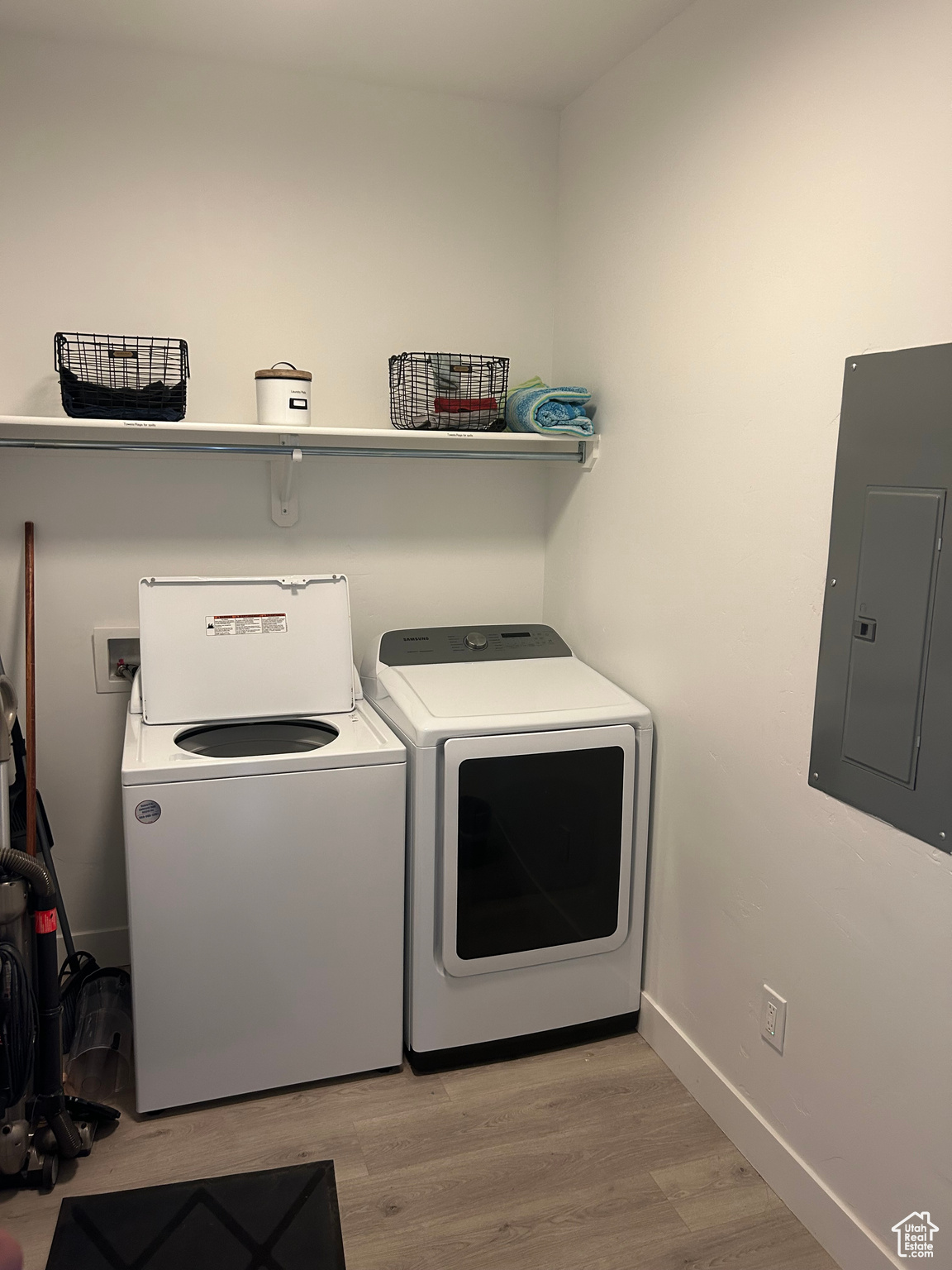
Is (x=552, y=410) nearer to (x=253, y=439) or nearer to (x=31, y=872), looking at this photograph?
(x=253, y=439)

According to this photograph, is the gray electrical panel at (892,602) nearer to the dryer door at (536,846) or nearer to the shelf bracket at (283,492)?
the dryer door at (536,846)

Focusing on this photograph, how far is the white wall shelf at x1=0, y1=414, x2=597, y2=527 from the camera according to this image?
2.18m

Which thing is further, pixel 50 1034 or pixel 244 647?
pixel 244 647

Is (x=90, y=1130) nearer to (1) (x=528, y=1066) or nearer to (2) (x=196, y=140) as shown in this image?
(1) (x=528, y=1066)

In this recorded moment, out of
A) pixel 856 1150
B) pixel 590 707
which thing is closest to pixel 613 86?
pixel 590 707

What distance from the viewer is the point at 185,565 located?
2.50 metres

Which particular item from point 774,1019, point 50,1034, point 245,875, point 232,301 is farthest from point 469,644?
point 50,1034

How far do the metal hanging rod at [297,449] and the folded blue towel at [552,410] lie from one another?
10 cm

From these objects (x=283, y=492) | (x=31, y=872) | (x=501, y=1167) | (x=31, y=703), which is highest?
(x=283, y=492)

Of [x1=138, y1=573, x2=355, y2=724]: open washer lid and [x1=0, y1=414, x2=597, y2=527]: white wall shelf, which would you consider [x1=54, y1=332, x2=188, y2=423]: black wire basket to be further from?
[x1=138, y1=573, x2=355, y2=724]: open washer lid

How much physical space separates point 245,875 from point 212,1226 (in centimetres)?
64

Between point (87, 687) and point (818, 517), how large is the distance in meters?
1.85

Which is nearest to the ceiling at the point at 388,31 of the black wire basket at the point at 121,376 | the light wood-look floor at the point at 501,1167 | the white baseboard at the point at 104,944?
the black wire basket at the point at 121,376

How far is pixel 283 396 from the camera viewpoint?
7.30 ft
